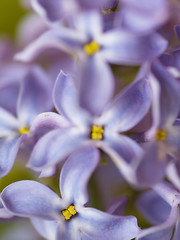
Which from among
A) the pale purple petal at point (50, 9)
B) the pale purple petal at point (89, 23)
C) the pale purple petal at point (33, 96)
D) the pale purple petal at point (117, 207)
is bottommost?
the pale purple petal at point (117, 207)

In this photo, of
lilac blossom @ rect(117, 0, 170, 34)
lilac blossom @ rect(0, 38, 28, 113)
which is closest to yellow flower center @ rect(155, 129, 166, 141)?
lilac blossom @ rect(117, 0, 170, 34)

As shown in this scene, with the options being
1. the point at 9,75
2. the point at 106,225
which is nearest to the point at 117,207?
the point at 106,225

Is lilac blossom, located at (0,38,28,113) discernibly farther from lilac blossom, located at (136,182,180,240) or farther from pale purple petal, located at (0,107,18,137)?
lilac blossom, located at (136,182,180,240)

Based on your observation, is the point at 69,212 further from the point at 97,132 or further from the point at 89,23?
the point at 89,23

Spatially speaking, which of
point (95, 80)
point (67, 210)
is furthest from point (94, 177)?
point (95, 80)

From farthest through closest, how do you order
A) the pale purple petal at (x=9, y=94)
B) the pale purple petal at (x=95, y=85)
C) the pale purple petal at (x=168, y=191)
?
the pale purple petal at (x=9, y=94)
the pale purple petal at (x=168, y=191)
the pale purple petal at (x=95, y=85)

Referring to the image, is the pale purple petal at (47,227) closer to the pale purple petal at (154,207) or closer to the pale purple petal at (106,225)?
the pale purple petal at (106,225)

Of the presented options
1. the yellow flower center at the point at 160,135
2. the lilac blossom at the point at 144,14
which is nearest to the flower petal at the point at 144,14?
the lilac blossom at the point at 144,14
